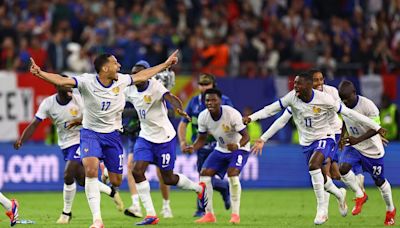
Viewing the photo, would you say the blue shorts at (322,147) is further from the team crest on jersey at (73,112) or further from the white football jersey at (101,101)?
the team crest on jersey at (73,112)

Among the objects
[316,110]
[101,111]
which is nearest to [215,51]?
[316,110]

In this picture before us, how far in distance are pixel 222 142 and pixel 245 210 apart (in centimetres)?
268

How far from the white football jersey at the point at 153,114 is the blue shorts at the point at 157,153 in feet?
0.26

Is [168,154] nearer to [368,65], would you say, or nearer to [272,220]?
[272,220]

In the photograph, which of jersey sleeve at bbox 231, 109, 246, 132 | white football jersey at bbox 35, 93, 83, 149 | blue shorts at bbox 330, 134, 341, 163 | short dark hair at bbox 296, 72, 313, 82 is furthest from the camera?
white football jersey at bbox 35, 93, 83, 149

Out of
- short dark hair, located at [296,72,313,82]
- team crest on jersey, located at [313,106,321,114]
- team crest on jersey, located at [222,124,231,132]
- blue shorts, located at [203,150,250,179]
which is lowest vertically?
blue shorts, located at [203,150,250,179]

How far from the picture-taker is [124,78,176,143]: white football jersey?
16750 mm

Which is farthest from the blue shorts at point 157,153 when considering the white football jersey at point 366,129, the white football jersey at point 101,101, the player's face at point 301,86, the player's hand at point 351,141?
the white football jersey at point 366,129

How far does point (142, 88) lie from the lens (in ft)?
55.4

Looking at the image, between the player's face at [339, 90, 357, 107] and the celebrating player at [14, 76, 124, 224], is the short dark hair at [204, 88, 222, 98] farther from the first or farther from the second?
the celebrating player at [14, 76, 124, 224]

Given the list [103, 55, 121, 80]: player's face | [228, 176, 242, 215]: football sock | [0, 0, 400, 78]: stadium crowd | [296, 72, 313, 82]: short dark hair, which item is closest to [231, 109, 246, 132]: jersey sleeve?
[228, 176, 242, 215]: football sock

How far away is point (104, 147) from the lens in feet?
50.6

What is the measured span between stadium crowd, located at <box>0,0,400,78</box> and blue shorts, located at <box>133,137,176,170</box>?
10241mm

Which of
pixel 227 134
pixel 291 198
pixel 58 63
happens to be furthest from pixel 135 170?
pixel 58 63
